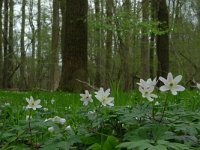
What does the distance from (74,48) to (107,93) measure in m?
7.78

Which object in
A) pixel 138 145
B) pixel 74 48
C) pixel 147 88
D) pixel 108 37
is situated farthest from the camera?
pixel 108 37

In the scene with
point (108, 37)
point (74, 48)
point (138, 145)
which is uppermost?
point (108, 37)

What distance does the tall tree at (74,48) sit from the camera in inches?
368

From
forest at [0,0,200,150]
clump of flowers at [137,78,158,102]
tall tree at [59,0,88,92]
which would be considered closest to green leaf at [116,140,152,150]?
forest at [0,0,200,150]

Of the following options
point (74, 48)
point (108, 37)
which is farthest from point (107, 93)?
point (108, 37)

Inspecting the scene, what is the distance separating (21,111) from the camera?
10.00 feet

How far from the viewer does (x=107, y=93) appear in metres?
1.89

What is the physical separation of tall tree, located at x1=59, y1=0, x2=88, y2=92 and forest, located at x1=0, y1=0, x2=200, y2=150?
0.03 metres

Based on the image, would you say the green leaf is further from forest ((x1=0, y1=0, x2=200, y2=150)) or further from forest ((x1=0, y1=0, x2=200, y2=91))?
forest ((x1=0, y1=0, x2=200, y2=91))

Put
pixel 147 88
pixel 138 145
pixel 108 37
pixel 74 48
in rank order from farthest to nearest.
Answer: pixel 108 37 → pixel 74 48 → pixel 147 88 → pixel 138 145

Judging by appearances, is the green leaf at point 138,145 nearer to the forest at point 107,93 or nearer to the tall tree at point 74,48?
the forest at point 107,93

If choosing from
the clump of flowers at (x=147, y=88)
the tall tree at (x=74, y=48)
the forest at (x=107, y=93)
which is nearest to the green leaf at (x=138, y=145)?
the forest at (x=107, y=93)

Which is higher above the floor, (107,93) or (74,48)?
(74,48)

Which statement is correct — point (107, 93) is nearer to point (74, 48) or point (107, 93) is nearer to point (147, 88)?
point (147, 88)
